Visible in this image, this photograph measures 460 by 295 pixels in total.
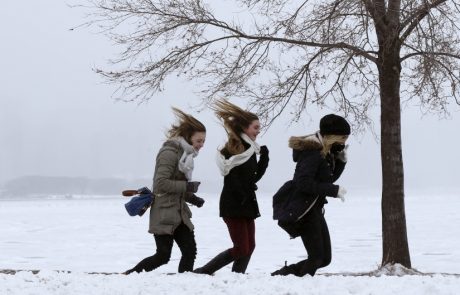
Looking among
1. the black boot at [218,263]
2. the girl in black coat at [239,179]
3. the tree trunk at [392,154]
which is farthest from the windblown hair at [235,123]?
the tree trunk at [392,154]

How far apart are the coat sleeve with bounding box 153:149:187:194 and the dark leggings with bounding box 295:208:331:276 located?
1306mm

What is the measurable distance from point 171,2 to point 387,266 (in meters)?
5.39

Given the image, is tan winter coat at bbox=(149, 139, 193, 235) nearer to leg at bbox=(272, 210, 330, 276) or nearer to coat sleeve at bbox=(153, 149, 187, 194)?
coat sleeve at bbox=(153, 149, 187, 194)

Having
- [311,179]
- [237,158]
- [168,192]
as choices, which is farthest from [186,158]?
[311,179]

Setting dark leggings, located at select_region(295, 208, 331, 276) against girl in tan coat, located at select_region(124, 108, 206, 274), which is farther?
girl in tan coat, located at select_region(124, 108, 206, 274)

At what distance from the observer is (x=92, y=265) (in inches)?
568

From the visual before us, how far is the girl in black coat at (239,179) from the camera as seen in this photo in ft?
23.1

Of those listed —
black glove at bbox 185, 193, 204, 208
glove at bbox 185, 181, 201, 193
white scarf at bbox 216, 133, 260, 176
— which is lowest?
black glove at bbox 185, 193, 204, 208

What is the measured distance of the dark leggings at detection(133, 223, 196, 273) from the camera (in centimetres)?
715

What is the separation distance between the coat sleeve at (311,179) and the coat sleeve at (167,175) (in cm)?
123

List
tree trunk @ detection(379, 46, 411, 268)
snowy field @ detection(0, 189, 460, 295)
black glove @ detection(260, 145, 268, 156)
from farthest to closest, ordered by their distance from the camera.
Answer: tree trunk @ detection(379, 46, 411, 268), black glove @ detection(260, 145, 268, 156), snowy field @ detection(0, 189, 460, 295)

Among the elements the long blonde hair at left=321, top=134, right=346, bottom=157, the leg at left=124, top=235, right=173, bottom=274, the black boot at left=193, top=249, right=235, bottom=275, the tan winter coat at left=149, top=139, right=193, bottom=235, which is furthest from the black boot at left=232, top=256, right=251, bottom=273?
the long blonde hair at left=321, top=134, right=346, bottom=157

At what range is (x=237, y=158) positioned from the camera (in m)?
7.05

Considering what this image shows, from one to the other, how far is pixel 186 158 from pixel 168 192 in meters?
0.40
